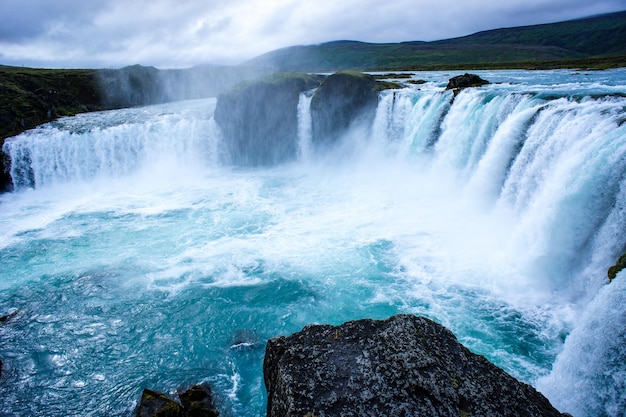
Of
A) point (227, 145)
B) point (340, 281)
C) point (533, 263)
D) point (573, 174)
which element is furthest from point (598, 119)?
point (227, 145)

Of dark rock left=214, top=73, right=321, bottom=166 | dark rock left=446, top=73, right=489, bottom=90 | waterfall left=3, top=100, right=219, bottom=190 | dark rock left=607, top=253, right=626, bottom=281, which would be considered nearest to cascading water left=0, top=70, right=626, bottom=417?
dark rock left=607, top=253, right=626, bottom=281

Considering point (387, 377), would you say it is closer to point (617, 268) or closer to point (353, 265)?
point (617, 268)

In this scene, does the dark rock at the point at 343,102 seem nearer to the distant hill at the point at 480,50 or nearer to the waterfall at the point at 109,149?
the waterfall at the point at 109,149

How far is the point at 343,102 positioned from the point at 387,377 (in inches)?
979

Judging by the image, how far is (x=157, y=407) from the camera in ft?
24.7

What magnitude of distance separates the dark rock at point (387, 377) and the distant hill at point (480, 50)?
332ft

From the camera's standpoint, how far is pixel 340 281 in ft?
42.8

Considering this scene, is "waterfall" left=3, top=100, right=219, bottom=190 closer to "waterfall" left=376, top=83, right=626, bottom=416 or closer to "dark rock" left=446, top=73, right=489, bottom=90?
"dark rock" left=446, top=73, right=489, bottom=90

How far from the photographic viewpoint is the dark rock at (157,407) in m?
7.36

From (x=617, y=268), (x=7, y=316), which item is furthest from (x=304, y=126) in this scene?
(x=617, y=268)

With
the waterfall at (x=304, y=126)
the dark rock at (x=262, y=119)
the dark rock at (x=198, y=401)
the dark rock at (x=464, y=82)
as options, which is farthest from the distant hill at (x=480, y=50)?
the dark rock at (x=198, y=401)

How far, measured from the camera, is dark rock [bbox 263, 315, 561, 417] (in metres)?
4.01

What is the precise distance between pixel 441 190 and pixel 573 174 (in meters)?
8.69

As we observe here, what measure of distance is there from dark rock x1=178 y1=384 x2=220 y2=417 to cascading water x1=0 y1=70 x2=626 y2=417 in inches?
14.0
